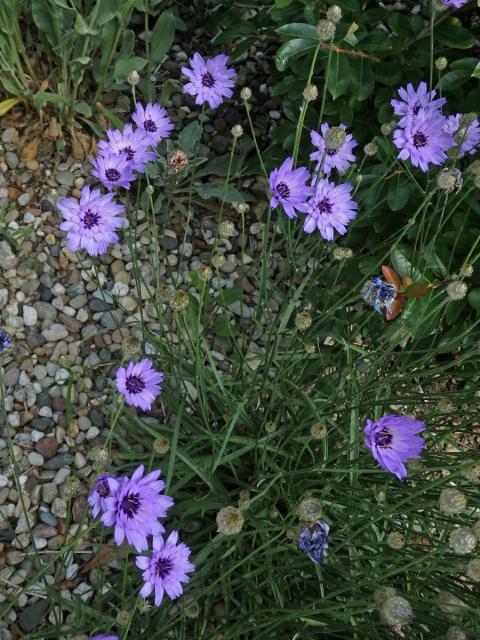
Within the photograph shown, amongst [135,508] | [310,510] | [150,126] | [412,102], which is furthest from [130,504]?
[412,102]

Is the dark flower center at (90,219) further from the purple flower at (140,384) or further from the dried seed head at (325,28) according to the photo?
the dried seed head at (325,28)

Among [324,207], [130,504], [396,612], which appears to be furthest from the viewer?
[324,207]

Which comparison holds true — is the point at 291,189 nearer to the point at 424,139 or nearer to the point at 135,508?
the point at 424,139

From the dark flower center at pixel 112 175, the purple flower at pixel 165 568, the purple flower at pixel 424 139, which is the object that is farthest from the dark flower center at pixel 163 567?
the purple flower at pixel 424 139

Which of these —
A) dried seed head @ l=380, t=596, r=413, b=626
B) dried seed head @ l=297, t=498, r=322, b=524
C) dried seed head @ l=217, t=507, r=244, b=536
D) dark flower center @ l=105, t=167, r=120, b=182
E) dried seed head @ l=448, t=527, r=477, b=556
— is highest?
dark flower center @ l=105, t=167, r=120, b=182

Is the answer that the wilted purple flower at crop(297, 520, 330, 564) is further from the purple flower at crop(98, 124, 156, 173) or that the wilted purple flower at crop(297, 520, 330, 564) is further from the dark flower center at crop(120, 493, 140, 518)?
the purple flower at crop(98, 124, 156, 173)

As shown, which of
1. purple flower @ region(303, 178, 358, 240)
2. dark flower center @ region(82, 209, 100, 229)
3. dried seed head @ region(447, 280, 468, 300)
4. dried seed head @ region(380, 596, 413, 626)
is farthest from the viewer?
purple flower @ region(303, 178, 358, 240)

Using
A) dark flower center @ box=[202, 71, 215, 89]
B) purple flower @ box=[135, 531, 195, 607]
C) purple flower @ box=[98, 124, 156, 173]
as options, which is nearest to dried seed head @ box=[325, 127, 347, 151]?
purple flower @ box=[98, 124, 156, 173]
